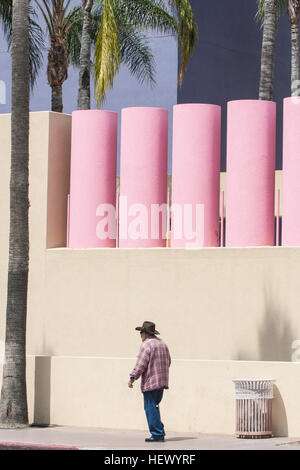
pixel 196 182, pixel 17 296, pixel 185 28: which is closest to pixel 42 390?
pixel 17 296

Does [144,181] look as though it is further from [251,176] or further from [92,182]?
[251,176]

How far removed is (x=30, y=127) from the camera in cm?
2225

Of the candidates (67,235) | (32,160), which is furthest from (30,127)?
(67,235)

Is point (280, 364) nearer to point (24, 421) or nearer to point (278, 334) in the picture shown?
point (278, 334)

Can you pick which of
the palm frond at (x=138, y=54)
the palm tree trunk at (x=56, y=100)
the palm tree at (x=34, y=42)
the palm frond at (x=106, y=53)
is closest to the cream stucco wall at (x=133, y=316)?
the palm frond at (x=106, y=53)

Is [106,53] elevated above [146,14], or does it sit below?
below

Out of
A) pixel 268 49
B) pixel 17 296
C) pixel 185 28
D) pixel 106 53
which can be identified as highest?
pixel 185 28

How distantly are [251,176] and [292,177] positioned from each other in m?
0.77

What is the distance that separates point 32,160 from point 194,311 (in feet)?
14.4

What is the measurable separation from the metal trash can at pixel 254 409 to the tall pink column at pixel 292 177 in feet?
10.7

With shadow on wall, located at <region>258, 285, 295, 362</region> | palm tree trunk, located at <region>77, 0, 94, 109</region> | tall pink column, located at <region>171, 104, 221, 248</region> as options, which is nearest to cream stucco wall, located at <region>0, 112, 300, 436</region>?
shadow on wall, located at <region>258, 285, 295, 362</region>

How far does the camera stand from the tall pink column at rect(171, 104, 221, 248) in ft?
70.3

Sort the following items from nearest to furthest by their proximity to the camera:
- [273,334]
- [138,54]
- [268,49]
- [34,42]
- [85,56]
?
[273,334], [268,49], [85,56], [138,54], [34,42]

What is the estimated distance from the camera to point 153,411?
1733cm
